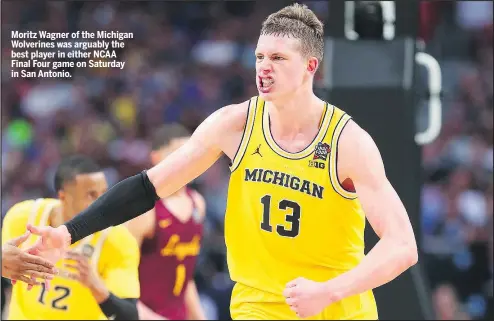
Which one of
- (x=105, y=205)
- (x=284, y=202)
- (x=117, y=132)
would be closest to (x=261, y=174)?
(x=284, y=202)

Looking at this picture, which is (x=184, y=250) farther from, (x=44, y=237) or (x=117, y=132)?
(x=117, y=132)

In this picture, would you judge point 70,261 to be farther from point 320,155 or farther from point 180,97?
point 180,97

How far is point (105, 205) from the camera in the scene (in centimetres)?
447

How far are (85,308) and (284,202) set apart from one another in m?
2.44

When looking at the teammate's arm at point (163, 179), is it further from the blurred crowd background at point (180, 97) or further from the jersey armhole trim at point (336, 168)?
the blurred crowd background at point (180, 97)

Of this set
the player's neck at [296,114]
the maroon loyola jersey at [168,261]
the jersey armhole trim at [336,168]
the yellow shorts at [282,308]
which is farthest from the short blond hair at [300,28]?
the maroon loyola jersey at [168,261]

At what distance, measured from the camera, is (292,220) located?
443 cm

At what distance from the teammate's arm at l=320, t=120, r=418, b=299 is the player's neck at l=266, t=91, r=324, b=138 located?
193mm

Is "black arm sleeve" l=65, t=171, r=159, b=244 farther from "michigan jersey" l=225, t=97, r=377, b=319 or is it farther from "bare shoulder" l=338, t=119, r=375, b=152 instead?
"bare shoulder" l=338, t=119, r=375, b=152

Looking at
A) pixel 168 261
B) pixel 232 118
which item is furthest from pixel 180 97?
pixel 232 118

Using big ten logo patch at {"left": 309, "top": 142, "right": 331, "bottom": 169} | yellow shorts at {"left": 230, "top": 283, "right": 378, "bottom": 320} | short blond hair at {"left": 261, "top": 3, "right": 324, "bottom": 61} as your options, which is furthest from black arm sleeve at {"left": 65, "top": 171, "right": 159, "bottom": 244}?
short blond hair at {"left": 261, "top": 3, "right": 324, "bottom": 61}

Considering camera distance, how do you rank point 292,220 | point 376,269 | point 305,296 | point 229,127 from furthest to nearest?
point 229,127 < point 292,220 < point 376,269 < point 305,296

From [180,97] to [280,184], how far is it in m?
8.75

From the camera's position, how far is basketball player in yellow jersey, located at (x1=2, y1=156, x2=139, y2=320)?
20.2ft
